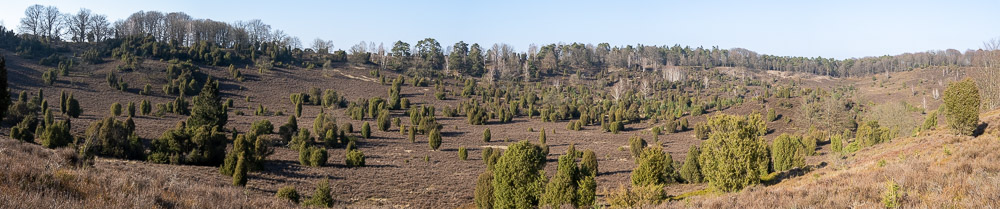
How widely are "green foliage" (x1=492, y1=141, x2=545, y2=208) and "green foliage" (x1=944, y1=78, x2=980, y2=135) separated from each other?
20710 millimetres

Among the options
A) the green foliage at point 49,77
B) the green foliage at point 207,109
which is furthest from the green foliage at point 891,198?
the green foliage at point 49,77

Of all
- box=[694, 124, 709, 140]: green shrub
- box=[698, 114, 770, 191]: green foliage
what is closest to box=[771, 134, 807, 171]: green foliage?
box=[698, 114, 770, 191]: green foliage

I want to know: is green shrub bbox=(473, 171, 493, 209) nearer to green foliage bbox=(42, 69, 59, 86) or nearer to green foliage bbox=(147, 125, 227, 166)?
green foliage bbox=(147, 125, 227, 166)

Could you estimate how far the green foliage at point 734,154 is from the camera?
18625mm

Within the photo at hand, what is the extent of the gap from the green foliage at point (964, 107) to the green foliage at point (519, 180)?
67.9 ft

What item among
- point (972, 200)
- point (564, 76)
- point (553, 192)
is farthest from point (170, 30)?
point (972, 200)

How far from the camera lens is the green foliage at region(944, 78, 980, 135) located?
22.0 metres

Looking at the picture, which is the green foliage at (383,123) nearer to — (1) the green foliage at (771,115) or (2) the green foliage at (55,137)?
(2) the green foliage at (55,137)

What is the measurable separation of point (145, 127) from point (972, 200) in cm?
4388

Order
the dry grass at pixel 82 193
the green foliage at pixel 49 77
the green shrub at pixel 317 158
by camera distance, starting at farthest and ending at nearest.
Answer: the green foliage at pixel 49 77 → the green shrub at pixel 317 158 → the dry grass at pixel 82 193

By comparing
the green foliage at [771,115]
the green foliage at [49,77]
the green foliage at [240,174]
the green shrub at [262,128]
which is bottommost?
the green foliage at [240,174]

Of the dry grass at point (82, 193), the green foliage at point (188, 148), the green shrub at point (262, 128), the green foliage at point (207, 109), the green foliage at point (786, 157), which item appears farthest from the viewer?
the green shrub at point (262, 128)

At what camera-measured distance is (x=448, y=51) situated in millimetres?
119438

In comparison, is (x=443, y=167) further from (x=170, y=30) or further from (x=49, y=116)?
(x=170, y=30)
